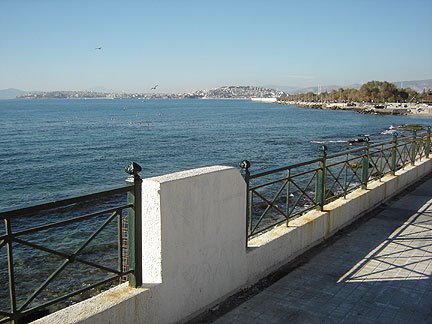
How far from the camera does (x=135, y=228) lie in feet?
13.1

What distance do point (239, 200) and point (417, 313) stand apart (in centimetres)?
228

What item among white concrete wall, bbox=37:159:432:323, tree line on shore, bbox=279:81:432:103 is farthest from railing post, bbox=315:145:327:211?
tree line on shore, bbox=279:81:432:103

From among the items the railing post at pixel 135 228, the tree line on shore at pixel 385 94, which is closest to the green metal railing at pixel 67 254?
the railing post at pixel 135 228

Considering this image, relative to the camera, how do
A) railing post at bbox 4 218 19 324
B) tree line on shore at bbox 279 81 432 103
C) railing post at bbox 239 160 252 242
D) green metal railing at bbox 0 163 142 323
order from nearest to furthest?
railing post at bbox 4 218 19 324 < green metal railing at bbox 0 163 142 323 < railing post at bbox 239 160 252 242 < tree line on shore at bbox 279 81 432 103

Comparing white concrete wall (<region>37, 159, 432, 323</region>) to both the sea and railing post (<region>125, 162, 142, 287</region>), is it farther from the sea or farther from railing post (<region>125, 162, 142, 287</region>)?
the sea

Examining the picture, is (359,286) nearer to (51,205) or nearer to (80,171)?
(51,205)

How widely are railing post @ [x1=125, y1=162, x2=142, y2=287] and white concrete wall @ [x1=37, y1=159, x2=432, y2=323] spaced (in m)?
0.06

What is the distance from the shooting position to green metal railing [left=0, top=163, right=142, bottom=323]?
324 centimetres

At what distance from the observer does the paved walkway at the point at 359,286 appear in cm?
458

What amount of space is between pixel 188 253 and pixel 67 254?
4.19 ft

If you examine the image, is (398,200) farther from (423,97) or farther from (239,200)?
(423,97)

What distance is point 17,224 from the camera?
17.1 m

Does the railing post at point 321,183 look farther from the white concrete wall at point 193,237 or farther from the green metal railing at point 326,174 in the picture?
the white concrete wall at point 193,237

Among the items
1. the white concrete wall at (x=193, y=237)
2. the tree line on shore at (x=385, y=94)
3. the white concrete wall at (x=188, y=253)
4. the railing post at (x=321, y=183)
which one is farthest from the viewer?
→ the tree line on shore at (x=385, y=94)
